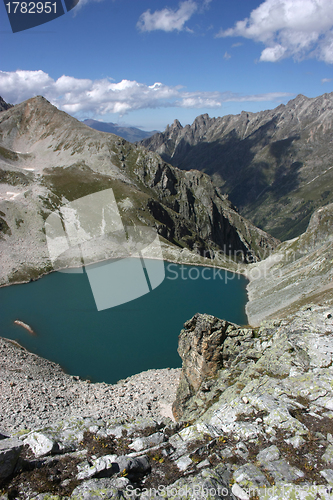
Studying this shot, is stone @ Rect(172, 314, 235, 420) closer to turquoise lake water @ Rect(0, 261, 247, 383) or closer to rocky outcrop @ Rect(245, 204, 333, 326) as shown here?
turquoise lake water @ Rect(0, 261, 247, 383)

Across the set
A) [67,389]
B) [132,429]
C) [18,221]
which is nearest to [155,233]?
[18,221]

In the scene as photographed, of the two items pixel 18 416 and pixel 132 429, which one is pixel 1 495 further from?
pixel 18 416

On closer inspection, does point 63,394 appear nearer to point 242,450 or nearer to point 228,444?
point 228,444

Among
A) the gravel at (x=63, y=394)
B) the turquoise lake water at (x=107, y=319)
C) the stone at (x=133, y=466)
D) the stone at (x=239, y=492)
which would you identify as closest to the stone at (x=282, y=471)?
the stone at (x=239, y=492)

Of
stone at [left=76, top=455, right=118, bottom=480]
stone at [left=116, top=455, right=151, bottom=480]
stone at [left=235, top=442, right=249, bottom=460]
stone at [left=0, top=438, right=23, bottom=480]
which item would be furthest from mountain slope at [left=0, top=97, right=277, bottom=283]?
stone at [left=235, top=442, right=249, bottom=460]

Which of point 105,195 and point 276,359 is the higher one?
point 105,195

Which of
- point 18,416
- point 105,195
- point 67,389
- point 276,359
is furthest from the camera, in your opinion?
point 105,195
